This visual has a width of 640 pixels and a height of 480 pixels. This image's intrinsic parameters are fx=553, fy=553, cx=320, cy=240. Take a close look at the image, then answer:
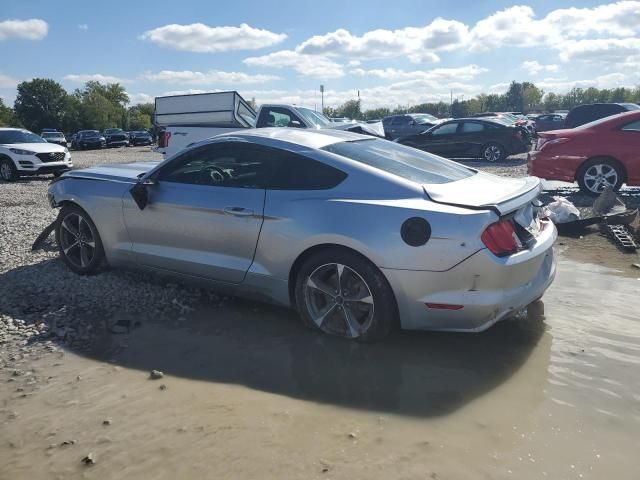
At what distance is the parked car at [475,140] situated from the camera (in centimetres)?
1694

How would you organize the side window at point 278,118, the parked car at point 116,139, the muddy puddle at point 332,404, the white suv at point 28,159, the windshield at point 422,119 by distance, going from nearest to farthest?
the muddy puddle at point 332,404 < the side window at point 278,118 < the white suv at point 28,159 < the windshield at point 422,119 < the parked car at point 116,139

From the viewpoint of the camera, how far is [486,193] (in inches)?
148

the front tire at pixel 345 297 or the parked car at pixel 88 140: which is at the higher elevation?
the parked car at pixel 88 140

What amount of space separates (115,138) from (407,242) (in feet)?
135

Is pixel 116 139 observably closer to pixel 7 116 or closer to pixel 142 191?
pixel 142 191

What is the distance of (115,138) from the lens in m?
40.8

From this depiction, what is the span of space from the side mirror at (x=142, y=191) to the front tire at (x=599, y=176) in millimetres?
7582

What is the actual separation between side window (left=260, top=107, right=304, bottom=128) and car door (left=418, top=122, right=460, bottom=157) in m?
6.33

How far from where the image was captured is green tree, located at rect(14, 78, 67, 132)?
86562mm

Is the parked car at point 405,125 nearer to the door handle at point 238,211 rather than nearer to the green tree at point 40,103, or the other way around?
the door handle at point 238,211

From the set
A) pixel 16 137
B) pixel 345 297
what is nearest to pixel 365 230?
pixel 345 297

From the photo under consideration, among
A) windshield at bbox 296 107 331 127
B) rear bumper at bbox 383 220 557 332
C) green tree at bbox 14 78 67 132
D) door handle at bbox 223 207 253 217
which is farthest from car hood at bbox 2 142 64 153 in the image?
green tree at bbox 14 78 67 132

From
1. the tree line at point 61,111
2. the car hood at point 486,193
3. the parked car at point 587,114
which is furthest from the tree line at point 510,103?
the car hood at point 486,193

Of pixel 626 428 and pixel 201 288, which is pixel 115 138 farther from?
pixel 626 428
